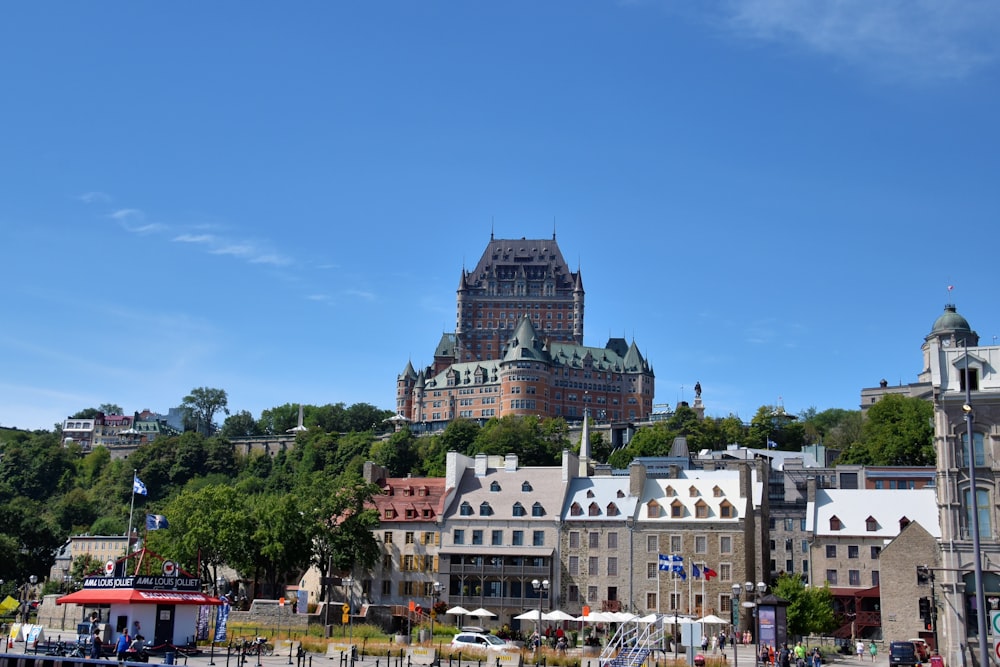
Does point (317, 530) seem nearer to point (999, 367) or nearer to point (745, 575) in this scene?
point (745, 575)

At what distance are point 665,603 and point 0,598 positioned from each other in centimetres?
6230

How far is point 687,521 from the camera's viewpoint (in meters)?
78.8

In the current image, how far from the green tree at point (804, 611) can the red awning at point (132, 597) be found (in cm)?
3426

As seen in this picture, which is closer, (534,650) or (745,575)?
(534,650)

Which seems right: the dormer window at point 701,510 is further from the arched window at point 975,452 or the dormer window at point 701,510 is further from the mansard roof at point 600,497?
the arched window at point 975,452

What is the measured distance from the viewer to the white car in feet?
177

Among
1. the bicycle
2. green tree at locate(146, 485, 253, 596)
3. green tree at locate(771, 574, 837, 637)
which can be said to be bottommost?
the bicycle

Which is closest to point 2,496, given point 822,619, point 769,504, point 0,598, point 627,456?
point 0,598

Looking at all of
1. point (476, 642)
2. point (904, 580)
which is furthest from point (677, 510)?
point (476, 642)

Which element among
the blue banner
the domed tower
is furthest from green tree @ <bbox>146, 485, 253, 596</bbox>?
the domed tower

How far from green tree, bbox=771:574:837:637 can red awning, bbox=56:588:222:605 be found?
112 ft

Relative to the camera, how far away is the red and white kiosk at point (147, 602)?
54.2 meters

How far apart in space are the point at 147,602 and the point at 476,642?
1623 cm

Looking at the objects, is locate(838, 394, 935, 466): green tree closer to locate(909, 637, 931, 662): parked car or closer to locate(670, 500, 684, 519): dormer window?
locate(670, 500, 684, 519): dormer window
